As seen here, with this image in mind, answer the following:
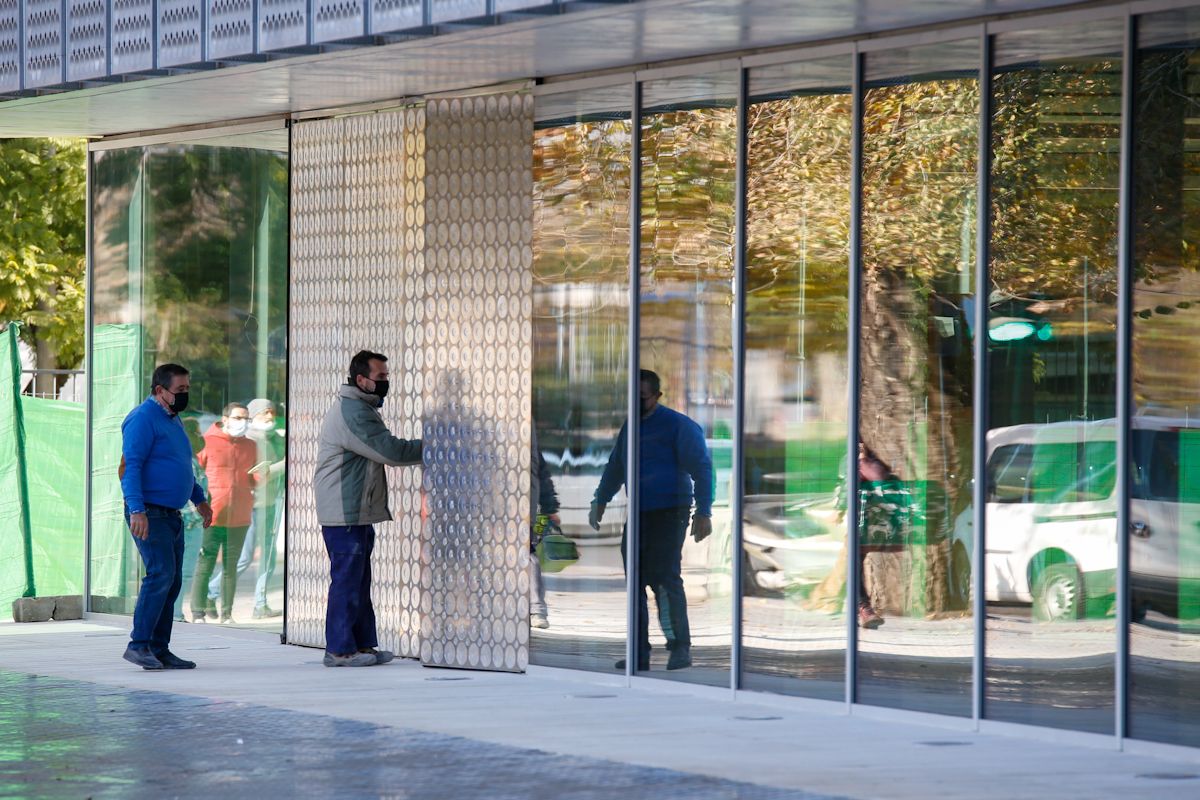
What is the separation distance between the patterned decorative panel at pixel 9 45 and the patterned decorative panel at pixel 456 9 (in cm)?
406

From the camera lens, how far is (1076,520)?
9.70 metres

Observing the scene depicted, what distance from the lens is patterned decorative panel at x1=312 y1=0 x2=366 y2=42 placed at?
10805 millimetres

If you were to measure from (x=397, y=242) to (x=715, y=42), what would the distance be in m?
3.07

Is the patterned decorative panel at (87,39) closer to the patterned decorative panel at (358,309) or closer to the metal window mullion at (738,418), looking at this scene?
the patterned decorative panel at (358,309)

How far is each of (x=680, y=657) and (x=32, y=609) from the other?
6558 millimetres

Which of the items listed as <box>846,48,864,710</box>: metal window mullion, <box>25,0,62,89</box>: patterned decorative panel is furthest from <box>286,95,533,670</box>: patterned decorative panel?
<box>846,48,864,710</box>: metal window mullion

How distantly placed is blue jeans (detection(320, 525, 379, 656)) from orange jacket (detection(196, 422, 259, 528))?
1917 millimetres

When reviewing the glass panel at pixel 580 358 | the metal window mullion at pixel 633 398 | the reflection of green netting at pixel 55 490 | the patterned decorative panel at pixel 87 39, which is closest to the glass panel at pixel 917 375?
the metal window mullion at pixel 633 398

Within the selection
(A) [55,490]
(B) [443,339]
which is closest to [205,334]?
(A) [55,490]

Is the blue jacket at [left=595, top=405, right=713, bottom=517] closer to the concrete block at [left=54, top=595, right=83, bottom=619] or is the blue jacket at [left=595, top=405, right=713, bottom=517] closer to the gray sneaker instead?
the gray sneaker

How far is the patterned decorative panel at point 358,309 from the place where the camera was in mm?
12898

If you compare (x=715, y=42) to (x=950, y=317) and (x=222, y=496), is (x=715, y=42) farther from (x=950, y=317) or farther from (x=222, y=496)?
(x=222, y=496)

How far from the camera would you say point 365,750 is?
9305 mm

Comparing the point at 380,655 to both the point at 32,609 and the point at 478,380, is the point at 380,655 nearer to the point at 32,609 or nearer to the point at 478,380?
the point at 478,380
